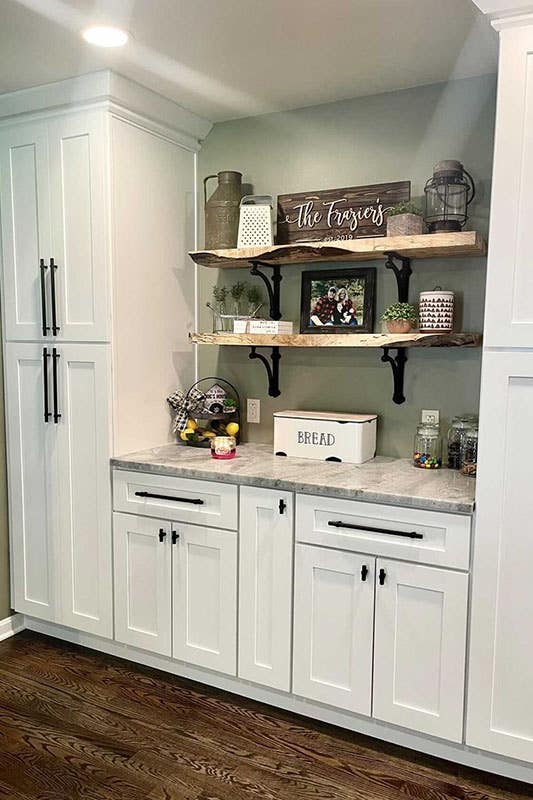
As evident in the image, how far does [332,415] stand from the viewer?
271 centimetres

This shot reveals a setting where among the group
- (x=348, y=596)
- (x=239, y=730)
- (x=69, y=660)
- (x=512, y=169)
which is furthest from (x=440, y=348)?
(x=69, y=660)

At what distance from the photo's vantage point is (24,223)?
2.82m

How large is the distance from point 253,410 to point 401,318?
90 cm

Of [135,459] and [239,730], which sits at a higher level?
[135,459]

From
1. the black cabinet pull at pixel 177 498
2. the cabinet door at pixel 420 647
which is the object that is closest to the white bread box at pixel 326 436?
the black cabinet pull at pixel 177 498

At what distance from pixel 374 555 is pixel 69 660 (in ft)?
5.06

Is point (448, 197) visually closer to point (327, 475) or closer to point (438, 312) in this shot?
point (438, 312)

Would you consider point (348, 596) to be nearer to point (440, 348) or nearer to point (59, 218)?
point (440, 348)

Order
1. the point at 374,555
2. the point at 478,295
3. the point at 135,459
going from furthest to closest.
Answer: the point at 135,459 < the point at 478,295 < the point at 374,555

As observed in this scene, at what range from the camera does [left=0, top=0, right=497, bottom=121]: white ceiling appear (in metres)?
1.96

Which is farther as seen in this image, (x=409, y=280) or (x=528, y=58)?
(x=409, y=280)

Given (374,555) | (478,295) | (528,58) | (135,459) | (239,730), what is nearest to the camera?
(528,58)

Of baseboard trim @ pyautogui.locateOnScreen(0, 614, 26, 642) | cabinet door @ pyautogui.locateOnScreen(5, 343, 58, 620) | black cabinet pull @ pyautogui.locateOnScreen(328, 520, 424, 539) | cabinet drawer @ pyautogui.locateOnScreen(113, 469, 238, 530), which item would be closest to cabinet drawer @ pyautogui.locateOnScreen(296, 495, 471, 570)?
black cabinet pull @ pyautogui.locateOnScreen(328, 520, 424, 539)

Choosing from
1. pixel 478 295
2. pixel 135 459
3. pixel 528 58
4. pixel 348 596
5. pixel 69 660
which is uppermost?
pixel 528 58
